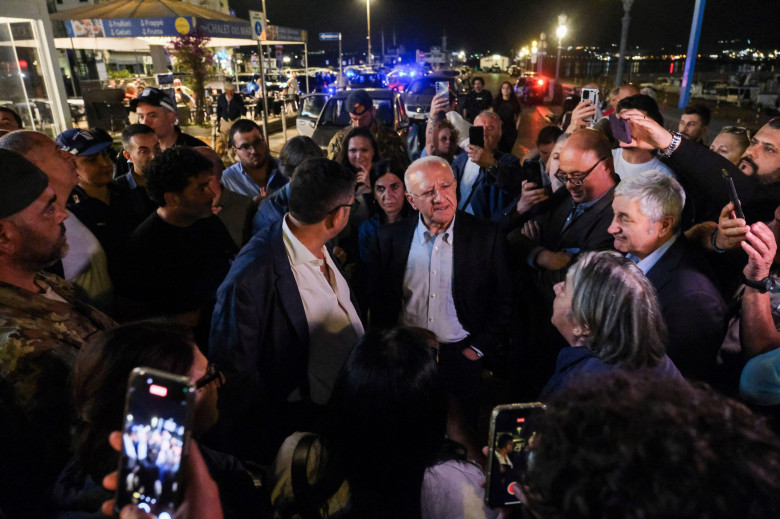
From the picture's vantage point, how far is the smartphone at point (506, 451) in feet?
4.03

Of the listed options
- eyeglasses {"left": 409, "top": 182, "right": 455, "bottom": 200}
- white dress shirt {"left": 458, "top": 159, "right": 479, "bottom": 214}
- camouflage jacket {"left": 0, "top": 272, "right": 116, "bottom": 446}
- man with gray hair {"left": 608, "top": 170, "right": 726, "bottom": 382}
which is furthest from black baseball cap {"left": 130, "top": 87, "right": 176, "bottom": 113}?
man with gray hair {"left": 608, "top": 170, "right": 726, "bottom": 382}

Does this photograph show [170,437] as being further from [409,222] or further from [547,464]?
[409,222]

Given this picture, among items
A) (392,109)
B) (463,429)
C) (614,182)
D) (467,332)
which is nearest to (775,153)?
(614,182)

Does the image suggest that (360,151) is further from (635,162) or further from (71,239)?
(71,239)

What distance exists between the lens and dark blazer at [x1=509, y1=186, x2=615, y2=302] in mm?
3066

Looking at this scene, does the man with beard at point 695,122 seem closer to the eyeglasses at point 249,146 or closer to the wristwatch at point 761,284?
the wristwatch at point 761,284

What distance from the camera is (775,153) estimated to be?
132 inches

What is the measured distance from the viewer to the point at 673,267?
249 cm

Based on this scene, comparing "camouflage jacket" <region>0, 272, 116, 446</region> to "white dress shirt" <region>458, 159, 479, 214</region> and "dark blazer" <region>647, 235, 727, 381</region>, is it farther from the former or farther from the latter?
"white dress shirt" <region>458, 159, 479, 214</region>

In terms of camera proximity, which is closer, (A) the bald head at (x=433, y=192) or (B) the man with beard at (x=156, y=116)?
(A) the bald head at (x=433, y=192)

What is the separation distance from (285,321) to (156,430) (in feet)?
4.52

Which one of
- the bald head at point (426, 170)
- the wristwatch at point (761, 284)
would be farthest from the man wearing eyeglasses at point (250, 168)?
the wristwatch at point (761, 284)

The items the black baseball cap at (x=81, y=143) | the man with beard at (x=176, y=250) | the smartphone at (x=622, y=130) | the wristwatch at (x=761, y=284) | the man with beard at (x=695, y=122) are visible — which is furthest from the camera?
the man with beard at (x=695, y=122)

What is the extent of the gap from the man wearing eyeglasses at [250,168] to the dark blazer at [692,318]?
12.0 ft
